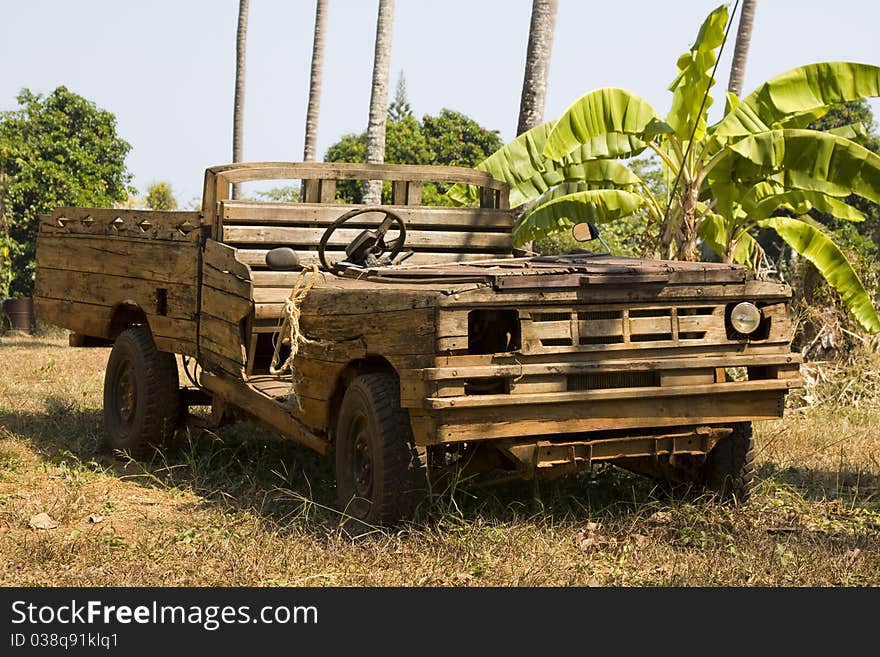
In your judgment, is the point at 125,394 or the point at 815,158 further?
the point at 815,158

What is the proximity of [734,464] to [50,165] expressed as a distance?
1820cm

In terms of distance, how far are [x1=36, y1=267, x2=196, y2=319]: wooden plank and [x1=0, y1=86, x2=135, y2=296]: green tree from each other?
36.9ft

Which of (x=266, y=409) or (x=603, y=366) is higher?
(x=603, y=366)

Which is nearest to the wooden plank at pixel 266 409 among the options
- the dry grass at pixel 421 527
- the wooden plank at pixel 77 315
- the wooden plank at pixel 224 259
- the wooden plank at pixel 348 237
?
the dry grass at pixel 421 527

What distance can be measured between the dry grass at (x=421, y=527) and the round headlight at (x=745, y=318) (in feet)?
3.33

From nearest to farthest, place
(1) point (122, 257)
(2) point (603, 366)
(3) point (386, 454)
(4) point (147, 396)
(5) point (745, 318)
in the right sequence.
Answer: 1. (2) point (603, 366)
2. (3) point (386, 454)
3. (5) point (745, 318)
4. (4) point (147, 396)
5. (1) point (122, 257)

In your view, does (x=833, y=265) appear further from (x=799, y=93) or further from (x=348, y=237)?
(x=348, y=237)

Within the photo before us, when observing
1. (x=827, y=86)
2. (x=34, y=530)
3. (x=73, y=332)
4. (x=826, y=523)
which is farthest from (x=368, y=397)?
(x=827, y=86)

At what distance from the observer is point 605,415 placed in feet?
18.4

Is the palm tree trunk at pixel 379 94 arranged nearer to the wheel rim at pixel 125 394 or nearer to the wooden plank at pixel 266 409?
the wheel rim at pixel 125 394

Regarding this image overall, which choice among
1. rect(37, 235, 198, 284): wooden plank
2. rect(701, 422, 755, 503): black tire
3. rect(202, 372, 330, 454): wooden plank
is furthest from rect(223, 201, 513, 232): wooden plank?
rect(701, 422, 755, 503): black tire

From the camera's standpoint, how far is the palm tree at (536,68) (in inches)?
495

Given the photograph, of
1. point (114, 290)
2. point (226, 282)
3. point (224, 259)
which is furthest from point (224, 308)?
point (114, 290)

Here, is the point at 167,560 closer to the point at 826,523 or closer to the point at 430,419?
the point at 430,419
